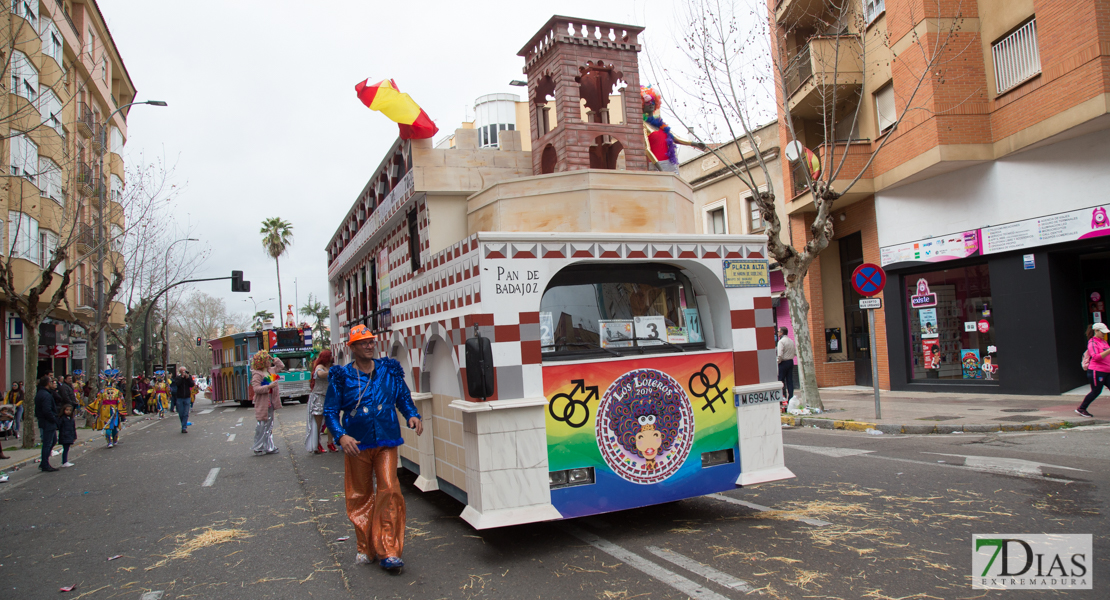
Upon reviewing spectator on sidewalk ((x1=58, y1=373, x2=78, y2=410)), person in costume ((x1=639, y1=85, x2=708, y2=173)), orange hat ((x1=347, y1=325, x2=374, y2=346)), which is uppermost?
person in costume ((x1=639, y1=85, x2=708, y2=173))

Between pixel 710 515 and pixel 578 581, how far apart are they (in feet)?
6.53

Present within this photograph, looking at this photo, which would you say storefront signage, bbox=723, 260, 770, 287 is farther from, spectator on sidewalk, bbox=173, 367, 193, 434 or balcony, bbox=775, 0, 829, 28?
spectator on sidewalk, bbox=173, 367, 193, 434

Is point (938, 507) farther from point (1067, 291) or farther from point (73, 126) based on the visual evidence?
point (73, 126)

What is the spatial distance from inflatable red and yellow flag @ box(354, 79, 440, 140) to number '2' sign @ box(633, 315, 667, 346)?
3247 mm

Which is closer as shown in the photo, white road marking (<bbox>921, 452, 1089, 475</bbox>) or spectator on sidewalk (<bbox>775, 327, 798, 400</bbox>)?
white road marking (<bbox>921, 452, 1089, 475</bbox>)

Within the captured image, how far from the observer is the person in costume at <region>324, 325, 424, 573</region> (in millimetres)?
5121

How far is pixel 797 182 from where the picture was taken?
822 inches

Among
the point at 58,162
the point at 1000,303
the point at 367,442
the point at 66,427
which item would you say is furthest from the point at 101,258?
the point at 1000,303

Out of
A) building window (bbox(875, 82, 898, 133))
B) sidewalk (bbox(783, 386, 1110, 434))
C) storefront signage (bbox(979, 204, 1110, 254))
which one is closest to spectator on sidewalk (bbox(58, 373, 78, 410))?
sidewalk (bbox(783, 386, 1110, 434))

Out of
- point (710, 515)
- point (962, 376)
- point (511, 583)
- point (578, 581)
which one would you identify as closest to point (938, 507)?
point (710, 515)

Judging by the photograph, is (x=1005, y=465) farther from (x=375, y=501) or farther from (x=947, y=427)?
(x=375, y=501)

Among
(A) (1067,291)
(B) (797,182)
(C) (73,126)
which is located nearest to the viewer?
(A) (1067,291)

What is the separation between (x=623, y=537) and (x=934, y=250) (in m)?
14.2

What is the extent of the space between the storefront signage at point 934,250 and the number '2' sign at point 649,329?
12.7m
